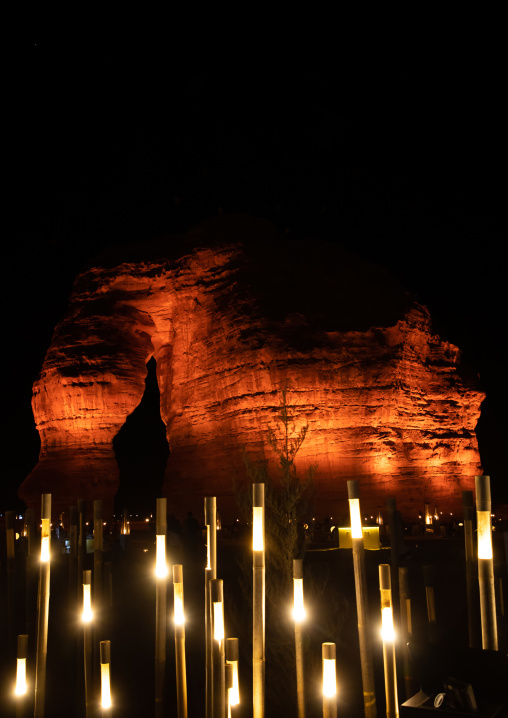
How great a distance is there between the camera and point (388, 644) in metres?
5.07

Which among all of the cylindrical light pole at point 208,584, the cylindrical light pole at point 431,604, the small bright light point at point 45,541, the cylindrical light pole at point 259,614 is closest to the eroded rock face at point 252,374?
the cylindrical light pole at point 431,604

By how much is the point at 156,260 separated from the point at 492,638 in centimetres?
2308

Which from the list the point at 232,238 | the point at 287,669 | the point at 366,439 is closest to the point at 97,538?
the point at 287,669

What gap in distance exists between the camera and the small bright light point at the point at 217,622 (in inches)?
186

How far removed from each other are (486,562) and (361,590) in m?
1.10

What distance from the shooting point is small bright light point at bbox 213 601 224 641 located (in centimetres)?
471

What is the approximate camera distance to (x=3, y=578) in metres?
11.9

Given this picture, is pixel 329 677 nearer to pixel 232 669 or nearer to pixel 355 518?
pixel 232 669

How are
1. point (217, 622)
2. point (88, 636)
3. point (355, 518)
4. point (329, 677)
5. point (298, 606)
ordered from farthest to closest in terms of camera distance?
point (88, 636) → point (355, 518) → point (298, 606) → point (217, 622) → point (329, 677)

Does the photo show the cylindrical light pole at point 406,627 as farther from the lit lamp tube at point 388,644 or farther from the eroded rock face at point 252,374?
the eroded rock face at point 252,374

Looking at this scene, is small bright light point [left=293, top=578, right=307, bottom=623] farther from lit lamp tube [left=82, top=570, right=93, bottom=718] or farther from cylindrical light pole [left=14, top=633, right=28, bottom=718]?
cylindrical light pole [left=14, top=633, right=28, bottom=718]

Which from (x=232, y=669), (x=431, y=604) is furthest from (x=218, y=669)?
(x=431, y=604)

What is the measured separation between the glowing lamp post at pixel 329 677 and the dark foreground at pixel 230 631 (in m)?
1.81

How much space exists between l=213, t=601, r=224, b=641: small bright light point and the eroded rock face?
13.6 metres
